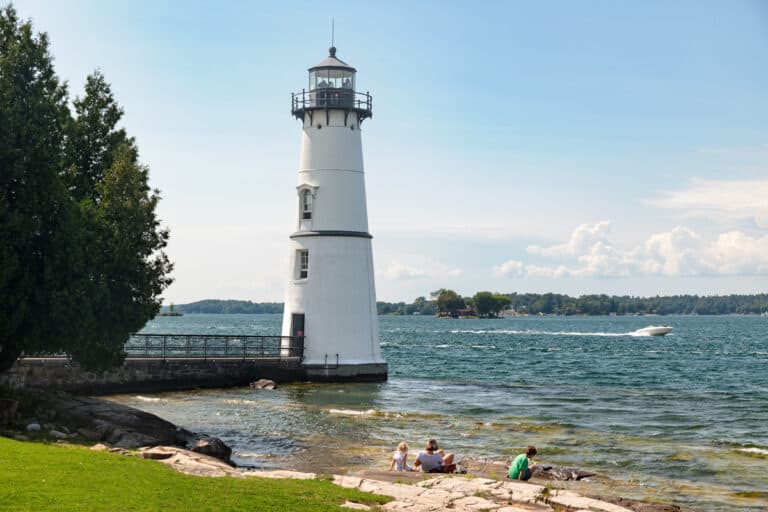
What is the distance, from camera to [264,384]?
37500mm

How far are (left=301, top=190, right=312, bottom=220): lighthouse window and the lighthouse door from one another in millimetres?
4582

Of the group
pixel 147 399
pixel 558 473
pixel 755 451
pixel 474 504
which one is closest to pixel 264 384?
pixel 147 399

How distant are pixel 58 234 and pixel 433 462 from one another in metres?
10.9

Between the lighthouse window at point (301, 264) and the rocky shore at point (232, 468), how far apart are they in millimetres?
17055

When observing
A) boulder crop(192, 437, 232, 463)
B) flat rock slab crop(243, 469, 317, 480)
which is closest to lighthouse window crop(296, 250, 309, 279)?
boulder crop(192, 437, 232, 463)

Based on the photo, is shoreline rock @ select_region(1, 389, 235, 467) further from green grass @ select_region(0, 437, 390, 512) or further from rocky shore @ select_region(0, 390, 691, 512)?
green grass @ select_region(0, 437, 390, 512)

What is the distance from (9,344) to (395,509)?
1301 cm

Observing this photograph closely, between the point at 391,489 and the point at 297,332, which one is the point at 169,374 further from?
the point at 391,489

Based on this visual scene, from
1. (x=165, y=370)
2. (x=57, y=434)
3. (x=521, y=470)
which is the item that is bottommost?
(x=521, y=470)

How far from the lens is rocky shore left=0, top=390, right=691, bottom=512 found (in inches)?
611

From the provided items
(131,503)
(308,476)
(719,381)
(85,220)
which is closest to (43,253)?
(85,220)

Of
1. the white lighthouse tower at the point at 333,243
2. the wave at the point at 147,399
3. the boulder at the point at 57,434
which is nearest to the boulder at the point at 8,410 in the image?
the boulder at the point at 57,434

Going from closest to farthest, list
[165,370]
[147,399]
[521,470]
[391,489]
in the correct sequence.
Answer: [391,489]
[521,470]
[147,399]
[165,370]

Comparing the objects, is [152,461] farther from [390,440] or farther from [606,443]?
[606,443]
